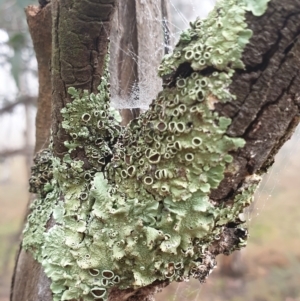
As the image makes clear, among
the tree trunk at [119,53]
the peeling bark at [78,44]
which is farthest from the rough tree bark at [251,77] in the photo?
the tree trunk at [119,53]

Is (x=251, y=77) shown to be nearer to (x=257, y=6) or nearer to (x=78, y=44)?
(x=257, y=6)

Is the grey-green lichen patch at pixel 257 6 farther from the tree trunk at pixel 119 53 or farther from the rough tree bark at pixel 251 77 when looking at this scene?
the tree trunk at pixel 119 53

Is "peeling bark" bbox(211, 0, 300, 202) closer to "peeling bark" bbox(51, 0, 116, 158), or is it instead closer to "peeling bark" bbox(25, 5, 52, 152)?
"peeling bark" bbox(51, 0, 116, 158)

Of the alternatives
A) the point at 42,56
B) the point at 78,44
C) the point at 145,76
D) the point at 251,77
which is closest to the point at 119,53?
the point at 145,76

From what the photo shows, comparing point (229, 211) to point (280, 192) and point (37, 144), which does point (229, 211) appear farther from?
point (280, 192)

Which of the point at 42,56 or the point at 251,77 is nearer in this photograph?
the point at 251,77

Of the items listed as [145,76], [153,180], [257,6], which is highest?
[257,6]
